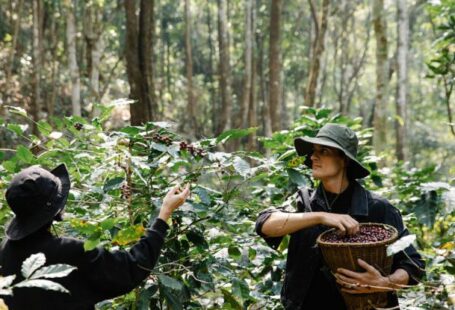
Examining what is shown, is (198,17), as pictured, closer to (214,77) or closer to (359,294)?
(214,77)

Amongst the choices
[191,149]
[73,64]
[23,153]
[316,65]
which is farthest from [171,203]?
[73,64]

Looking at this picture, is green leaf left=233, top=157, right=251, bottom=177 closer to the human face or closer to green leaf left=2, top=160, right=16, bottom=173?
the human face

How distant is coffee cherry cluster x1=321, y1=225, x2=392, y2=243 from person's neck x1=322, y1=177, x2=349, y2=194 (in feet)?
0.98

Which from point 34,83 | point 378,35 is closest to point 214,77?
point 34,83

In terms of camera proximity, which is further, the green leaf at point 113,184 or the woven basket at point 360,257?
the green leaf at point 113,184

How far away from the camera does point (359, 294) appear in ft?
8.18

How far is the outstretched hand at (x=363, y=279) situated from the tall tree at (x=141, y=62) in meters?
4.67

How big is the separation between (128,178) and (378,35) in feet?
22.7

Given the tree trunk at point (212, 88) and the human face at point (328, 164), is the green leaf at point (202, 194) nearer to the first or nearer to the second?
the human face at point (328, 164)

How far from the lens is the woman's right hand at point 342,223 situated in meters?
2.54

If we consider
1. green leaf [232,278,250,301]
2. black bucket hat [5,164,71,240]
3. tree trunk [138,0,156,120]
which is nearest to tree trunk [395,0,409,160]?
tree trunk [138,0,156,120]

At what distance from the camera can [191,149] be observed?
2.99 m

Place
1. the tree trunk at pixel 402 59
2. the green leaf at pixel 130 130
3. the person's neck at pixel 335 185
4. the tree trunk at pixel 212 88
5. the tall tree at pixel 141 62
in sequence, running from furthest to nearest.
Result: the tree trunk at pixel 212 88 → the tree trunk at pixel 402 59 → the tall tree at pixel 141 62 → the green leaf at pixel 130 130 → the person's neck at pixel 335 185

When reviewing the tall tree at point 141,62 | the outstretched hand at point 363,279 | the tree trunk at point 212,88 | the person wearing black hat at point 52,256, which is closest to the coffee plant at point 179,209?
the person wearing black hat at point 52,256
